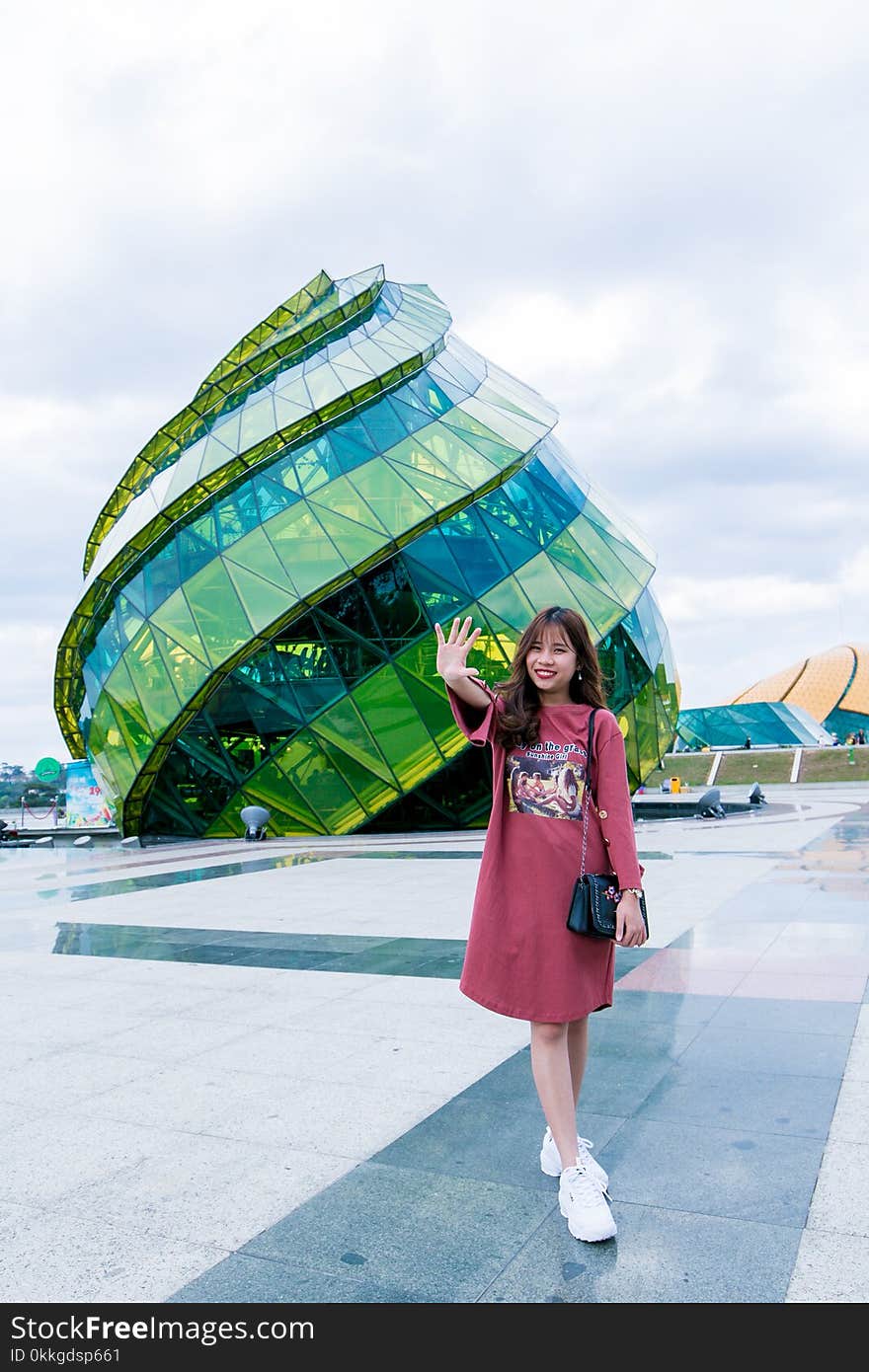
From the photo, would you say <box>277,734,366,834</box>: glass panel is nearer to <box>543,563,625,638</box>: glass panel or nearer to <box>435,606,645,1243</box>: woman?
<box>543,563,625,638</box>: glass panel

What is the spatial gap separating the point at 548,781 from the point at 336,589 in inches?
609

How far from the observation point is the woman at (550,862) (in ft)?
10.4

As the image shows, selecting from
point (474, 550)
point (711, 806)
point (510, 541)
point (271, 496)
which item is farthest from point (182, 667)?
point (711, 806)

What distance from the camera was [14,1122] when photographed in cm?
411

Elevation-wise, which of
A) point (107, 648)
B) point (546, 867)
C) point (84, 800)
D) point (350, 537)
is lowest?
point (84, 800)

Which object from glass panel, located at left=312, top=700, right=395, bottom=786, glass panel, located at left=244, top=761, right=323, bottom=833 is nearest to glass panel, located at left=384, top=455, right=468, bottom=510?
glass panel, located at left=312, top=700, right=395, bottom=786

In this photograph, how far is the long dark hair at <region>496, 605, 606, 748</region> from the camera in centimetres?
333

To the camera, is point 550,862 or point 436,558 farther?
point 436,558

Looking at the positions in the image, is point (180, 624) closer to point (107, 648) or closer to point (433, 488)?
point (107, 648)

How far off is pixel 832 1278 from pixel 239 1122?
229 cm

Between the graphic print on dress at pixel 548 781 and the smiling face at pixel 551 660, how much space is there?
0.22 m

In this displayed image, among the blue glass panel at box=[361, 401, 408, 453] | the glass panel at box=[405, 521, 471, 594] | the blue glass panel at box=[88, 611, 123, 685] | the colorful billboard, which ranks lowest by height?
the colorful billboard

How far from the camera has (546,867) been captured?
3.22 meters

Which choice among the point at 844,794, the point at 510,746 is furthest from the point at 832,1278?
the point at 844,794
